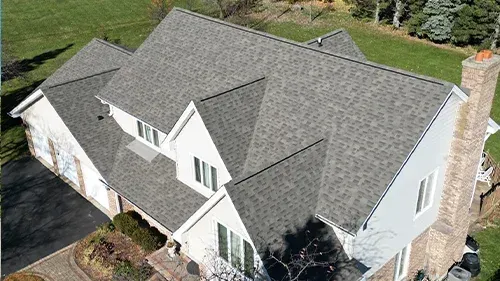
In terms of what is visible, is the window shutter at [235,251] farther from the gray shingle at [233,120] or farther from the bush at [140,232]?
the bush at [140,232]

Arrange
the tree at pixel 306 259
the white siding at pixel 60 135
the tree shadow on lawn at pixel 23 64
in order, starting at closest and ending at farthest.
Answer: the tree at pixel 306 259
the white siding at pixel 60 135
the tree shadow on lawn at pixel 23 64

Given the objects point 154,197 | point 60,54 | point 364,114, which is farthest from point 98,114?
point 60,54

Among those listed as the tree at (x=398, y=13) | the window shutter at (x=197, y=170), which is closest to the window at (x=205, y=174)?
the window shutter at (x=197, y=170)

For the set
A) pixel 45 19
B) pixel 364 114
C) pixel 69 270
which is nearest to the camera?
pixel 364 114

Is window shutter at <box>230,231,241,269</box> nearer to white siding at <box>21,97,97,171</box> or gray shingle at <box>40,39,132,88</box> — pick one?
white siding at <box>21,97,97,171</box>

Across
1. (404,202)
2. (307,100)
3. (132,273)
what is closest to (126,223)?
(132,273)

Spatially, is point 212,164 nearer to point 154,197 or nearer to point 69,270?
point 154,197
